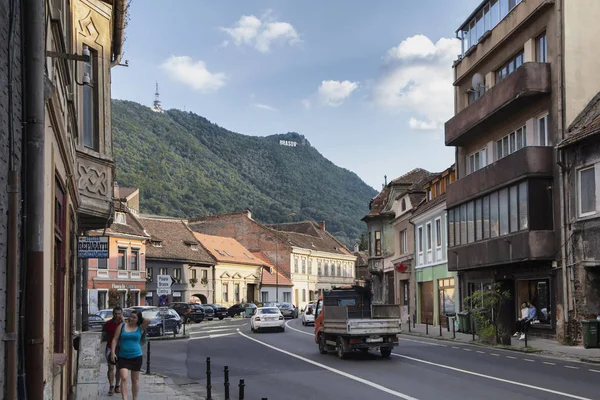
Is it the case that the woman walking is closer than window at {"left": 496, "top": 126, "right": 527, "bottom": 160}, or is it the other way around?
the woman walking

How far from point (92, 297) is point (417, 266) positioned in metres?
20.7

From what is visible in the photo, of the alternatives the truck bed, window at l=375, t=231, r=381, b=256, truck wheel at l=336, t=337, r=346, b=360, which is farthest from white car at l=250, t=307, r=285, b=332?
window at l=375, t=231, r=381, b=256

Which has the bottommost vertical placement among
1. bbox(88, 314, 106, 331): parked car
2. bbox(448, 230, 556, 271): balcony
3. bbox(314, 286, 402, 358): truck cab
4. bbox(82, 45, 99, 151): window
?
bbox(88, 314, 106, 331): parked car

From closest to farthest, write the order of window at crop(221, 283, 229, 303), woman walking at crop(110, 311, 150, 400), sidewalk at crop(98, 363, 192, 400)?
woman walking at crop(110, 311, 150, 400) → sidewalk at crop(98, 363, 192, 400) → window at crop(221, 283, 229, 303)

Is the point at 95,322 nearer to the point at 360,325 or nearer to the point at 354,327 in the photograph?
the point at 354,327

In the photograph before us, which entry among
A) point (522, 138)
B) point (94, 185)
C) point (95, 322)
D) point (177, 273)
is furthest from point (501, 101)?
point (177, 273)

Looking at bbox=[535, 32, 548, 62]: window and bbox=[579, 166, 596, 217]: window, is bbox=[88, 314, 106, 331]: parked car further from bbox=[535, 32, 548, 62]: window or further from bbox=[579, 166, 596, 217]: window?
bbox=[535, 32, 548, 62]: window

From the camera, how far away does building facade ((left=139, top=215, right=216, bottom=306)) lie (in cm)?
6317

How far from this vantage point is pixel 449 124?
123 feet

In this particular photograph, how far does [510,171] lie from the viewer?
29016 mm

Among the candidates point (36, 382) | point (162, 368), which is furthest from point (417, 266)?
point (36, 382)

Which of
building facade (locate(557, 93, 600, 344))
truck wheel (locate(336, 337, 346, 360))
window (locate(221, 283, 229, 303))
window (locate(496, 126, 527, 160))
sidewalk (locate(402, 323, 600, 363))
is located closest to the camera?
sidewalk (locate(402, 323, 600, 363))

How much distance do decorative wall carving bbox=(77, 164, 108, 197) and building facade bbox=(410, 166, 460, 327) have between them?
86.6ft

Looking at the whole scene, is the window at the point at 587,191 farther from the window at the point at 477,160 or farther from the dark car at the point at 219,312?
the dark car at the point at 219,312
